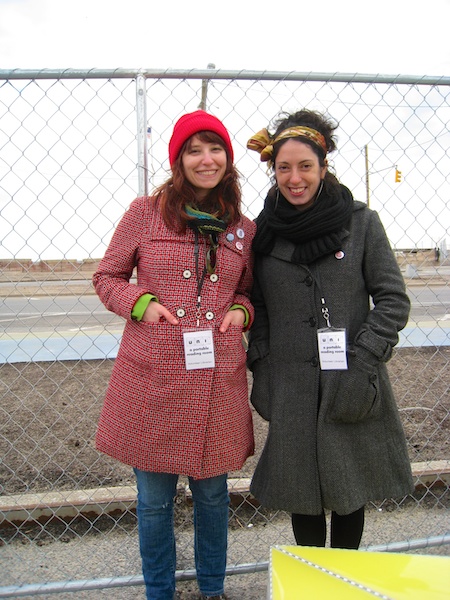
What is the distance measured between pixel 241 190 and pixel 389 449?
1.16 m

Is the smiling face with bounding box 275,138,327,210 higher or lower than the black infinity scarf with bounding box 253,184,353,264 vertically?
higher

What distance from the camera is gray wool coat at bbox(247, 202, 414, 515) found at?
74.9 inches

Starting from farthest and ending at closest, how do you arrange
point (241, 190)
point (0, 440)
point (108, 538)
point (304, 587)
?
1. point (0, 440)
2. point (108, 538)
3. point (241, 190)
4. point (304, 587)

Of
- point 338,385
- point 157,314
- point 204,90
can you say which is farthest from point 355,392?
point 204,90

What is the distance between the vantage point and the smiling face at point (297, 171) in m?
1.92

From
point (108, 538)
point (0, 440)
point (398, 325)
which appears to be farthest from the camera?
point (0, 440)

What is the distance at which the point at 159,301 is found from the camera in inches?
77.2

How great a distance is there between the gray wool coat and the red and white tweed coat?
6.6 inches

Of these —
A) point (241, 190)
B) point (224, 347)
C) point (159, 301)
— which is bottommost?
point (224, 347)

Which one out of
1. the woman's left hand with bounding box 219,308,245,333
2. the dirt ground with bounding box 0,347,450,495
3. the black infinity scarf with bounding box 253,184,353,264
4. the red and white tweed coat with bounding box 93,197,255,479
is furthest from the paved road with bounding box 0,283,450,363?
the black infinity scarf with bounding box 253,184,353,264

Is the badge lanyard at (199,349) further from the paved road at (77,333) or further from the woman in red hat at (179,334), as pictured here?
the paved road at (77,333)

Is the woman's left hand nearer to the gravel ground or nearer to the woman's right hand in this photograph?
the woman's right hand

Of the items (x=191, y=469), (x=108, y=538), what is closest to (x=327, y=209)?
(x=191, y=469)

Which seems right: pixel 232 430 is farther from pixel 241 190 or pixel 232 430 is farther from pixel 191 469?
pixel 241 190
